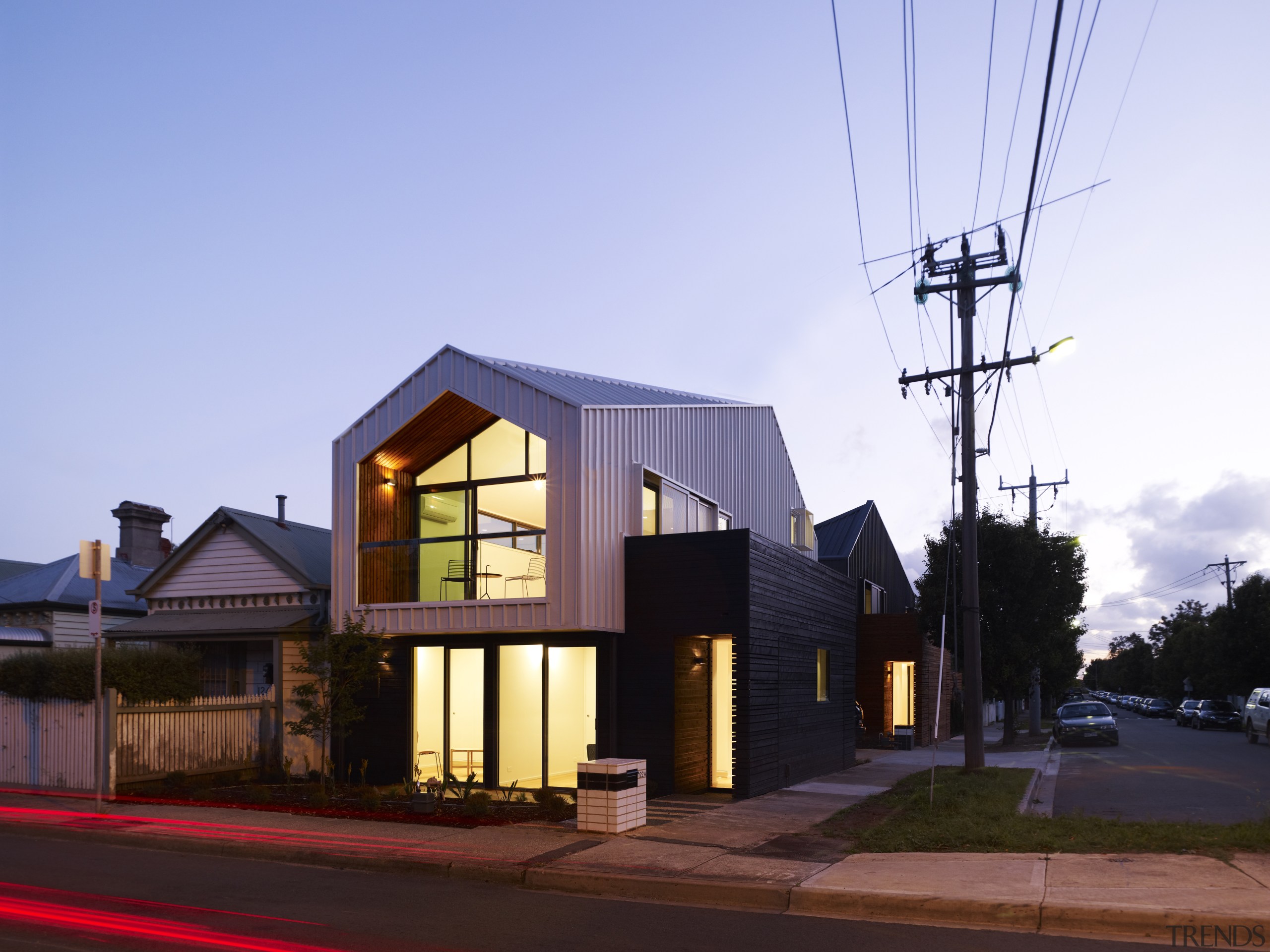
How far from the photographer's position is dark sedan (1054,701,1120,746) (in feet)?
108

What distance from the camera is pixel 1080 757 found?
28203mm

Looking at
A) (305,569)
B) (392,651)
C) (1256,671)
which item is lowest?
(1256,671)

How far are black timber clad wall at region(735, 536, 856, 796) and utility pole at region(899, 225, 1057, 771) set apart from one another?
112 inches

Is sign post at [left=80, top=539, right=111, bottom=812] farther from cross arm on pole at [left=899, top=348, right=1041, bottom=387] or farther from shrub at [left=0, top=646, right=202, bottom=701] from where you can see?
cross arm on pole at [left=899, top=348, right=1041, bottom=387]

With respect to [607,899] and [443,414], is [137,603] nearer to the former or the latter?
[443,414]

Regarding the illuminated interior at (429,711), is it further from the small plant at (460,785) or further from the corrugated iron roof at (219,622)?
the corrugated iron roof at (219,622)

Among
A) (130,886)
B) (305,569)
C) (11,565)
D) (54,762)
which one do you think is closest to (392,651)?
(305,569)

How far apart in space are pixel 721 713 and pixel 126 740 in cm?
976

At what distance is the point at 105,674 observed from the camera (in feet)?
54.3

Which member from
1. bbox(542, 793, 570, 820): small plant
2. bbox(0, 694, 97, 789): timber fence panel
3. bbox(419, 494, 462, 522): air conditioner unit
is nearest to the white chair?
bbox(419, 494, 462, 522): air conditioner unit

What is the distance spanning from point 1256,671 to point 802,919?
160 feet

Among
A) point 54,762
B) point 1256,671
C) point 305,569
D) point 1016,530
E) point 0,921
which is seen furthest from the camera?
point 1256,671

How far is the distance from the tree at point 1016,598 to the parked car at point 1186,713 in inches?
1047

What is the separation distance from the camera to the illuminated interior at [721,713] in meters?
17.4
